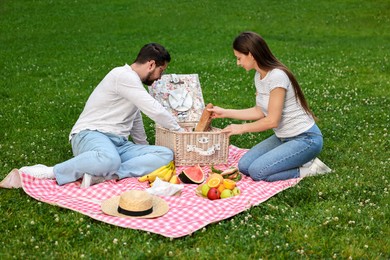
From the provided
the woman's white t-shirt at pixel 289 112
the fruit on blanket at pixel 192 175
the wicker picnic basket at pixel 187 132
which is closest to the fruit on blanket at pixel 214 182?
the fruit on blanket at pixel 192 175

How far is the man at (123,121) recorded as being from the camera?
792cm

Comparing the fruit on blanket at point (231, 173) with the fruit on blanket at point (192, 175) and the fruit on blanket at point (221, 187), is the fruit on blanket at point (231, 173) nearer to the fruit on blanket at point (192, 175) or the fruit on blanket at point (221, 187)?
the fruit on blanket at point (192, 175)

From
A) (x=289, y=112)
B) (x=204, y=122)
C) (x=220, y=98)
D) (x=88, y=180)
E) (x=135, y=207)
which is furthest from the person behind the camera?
(x=220, y=98)

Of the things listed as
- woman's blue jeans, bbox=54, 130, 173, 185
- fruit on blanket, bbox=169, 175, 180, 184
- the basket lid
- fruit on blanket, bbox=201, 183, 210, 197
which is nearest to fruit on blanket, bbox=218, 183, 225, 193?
fruit on blanket, bbox=201, 183, 210, 197

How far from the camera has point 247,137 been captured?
10.3m

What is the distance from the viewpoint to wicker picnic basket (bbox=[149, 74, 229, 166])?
857 cm

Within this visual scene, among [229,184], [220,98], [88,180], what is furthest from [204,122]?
[220,98]

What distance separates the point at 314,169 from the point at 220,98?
16.1 feet

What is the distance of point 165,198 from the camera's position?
7.36m

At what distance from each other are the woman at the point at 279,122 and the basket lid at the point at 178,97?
1.33 meters

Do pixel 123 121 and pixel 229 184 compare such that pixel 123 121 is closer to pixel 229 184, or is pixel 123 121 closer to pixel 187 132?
pixel 187 132

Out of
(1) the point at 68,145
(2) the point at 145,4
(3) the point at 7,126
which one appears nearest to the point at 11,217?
(1) the point at 68,145

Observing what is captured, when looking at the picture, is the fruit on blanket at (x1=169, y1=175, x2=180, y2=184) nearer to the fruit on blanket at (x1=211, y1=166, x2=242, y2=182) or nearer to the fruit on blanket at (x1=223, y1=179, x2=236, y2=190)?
the fruit on blanket at (x1=211, y1=166, x2=242, y2=182)

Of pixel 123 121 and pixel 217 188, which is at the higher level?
pixel 123 121
